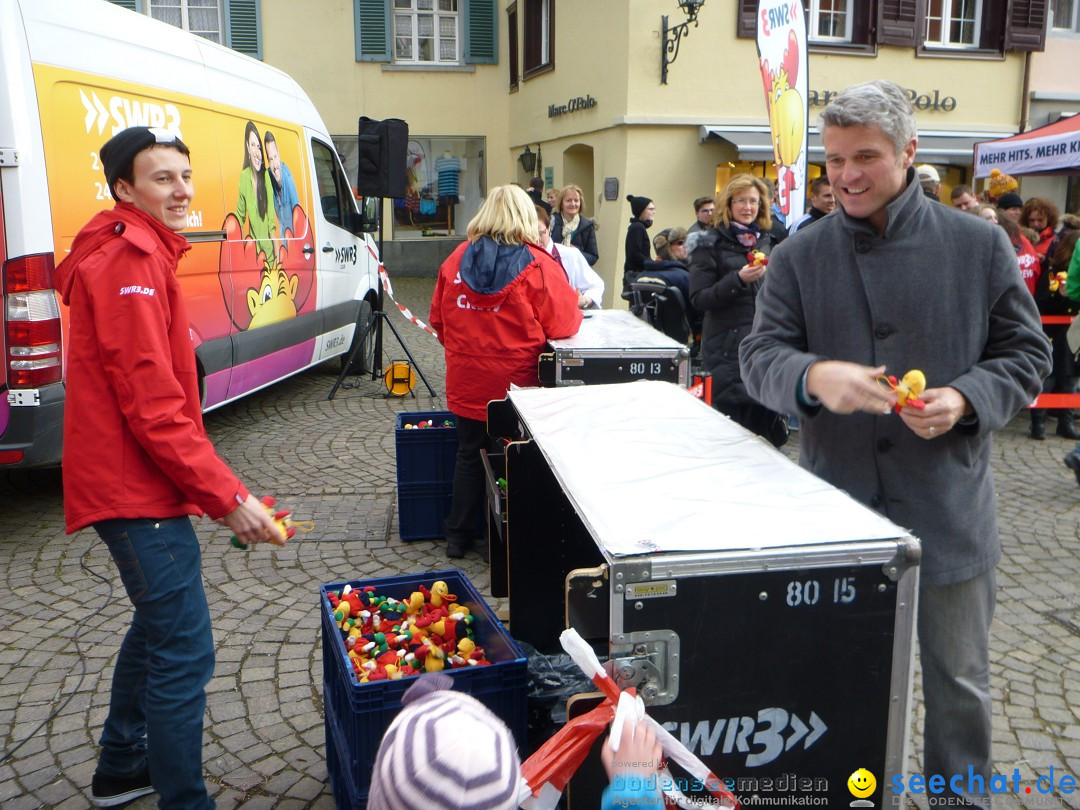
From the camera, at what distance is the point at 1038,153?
9.98 meters

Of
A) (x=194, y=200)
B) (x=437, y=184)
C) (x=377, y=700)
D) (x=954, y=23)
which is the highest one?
(x=954, y=23)

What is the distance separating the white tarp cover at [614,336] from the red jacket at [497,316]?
142 millimetres

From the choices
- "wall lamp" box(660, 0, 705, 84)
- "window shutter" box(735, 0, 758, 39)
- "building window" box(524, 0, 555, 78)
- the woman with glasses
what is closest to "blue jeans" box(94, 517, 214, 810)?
the woman with glasses

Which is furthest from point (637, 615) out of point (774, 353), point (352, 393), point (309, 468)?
point (352, 393)

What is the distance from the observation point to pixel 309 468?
22.2 ft

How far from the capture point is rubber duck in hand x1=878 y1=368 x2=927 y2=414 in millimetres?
1994

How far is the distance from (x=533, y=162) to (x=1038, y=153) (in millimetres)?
10662

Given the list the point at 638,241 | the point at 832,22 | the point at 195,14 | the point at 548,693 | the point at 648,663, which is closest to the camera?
the point at 648,663

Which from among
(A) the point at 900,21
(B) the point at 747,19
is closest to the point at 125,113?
(B) the point at 747,19

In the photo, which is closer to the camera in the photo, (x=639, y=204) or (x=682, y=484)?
(x=682, y=484)

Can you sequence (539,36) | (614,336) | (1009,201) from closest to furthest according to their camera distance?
1. (614,336)
2. (1009,201)
3. (539,36)

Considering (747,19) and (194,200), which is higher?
(747,19)

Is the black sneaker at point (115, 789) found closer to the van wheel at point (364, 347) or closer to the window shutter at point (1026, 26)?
the van wheel at point (364, 347)

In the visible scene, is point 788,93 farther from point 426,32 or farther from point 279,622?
point 426,32
